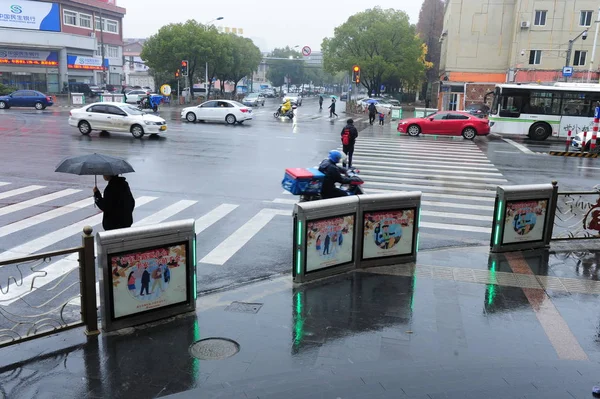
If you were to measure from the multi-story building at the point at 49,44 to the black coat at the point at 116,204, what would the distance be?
53.7 m

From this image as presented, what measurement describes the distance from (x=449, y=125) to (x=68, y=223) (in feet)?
78.6

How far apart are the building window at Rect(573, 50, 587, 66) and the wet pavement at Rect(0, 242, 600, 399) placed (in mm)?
47053

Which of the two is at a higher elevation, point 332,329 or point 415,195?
point 415,195

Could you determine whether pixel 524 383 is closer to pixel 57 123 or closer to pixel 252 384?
pixel 252 384

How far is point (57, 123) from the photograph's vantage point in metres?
30.2

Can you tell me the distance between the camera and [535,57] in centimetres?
4934

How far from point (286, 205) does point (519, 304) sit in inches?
255

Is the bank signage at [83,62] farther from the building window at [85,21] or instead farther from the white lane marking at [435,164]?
the white lane marking at [435,164]

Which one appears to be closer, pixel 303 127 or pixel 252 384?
pixel 252 384

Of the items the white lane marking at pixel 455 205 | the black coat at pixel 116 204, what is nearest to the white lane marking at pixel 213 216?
the black coat at pixel 116 204

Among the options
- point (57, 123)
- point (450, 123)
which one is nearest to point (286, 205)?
point (450, 123)

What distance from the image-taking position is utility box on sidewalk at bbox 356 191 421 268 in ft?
26.7

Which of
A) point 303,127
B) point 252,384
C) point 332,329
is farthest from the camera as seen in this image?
point 303,127

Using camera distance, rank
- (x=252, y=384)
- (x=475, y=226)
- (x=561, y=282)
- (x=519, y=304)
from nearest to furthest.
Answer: (x=252, y=384), (x=519, y=304), (x=561, y=282), (x=475, y=226)
